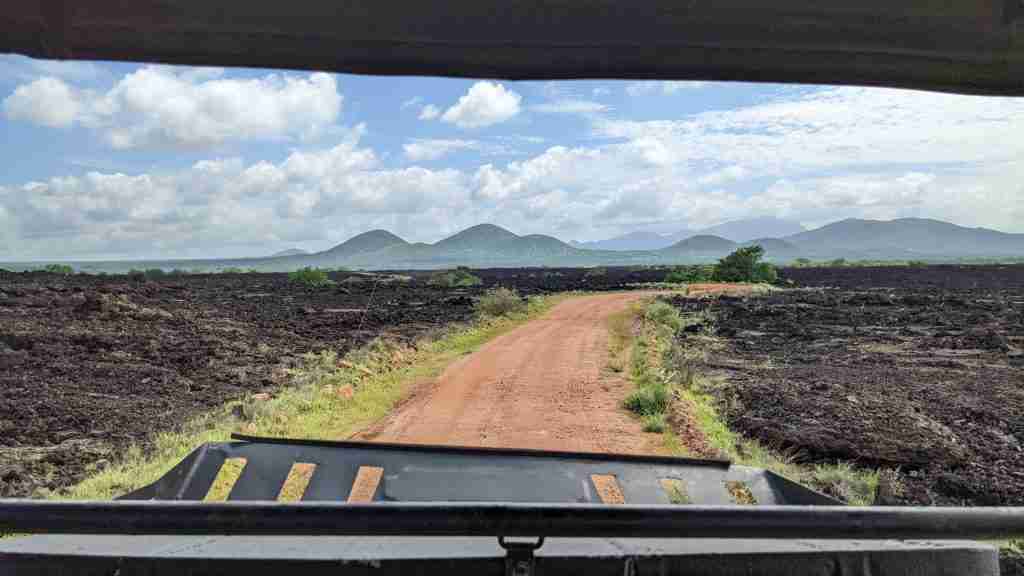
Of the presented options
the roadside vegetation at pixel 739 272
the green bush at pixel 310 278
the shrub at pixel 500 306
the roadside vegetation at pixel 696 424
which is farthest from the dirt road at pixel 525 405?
the green bush at pixel 310 278

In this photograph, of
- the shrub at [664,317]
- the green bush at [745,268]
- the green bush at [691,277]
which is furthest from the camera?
the green bush at [691,277]

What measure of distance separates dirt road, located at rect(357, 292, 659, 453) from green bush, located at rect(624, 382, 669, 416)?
25 centimetres

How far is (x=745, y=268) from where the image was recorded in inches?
2906

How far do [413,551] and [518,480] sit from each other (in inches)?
62.3

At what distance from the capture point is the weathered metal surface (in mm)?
1531

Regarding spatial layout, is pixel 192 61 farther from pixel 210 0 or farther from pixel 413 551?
pixel 413 551

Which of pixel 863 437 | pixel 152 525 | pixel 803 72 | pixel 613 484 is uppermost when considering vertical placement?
pixel 803 72

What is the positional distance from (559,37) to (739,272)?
246 ft

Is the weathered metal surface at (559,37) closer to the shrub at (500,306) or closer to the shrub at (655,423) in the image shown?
the shrub at (655,423)

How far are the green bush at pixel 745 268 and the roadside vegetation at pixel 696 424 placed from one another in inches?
2067

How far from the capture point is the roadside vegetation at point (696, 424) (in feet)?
31.2

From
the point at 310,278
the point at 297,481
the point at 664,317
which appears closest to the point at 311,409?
the point at 297,481

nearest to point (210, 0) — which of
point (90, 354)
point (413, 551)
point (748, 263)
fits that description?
point (413, 551)

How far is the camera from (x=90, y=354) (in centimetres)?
2252
